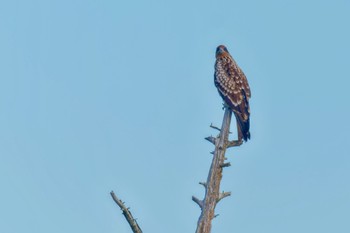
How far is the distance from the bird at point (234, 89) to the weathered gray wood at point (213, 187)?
84 cm

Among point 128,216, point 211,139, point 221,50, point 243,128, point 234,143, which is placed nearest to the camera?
point 128,216

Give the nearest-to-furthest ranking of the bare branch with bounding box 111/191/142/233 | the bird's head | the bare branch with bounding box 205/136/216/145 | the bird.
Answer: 1. the bare branch with bounding box 111/191/142/233
2. the bare branch with bounding box 205/136/216/145
3. the bird
4. the bird's head

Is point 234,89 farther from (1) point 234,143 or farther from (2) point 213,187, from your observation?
(2) point 213,187

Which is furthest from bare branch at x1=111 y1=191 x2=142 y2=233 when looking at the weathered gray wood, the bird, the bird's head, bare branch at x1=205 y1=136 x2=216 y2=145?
the bird's head

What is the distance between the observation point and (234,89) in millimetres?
18812

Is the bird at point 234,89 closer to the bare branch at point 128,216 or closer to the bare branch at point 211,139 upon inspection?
the bare branch at point 211,139

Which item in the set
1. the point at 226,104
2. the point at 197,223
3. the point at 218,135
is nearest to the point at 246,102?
the point at 226,104

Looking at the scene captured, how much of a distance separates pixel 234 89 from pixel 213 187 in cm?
354

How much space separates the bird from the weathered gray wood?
84cm

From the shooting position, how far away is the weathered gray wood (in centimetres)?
1593

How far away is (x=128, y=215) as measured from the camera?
1551 centimetres

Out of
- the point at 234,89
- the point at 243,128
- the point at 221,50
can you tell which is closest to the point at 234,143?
the point at 243,128

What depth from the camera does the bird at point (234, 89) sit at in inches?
698

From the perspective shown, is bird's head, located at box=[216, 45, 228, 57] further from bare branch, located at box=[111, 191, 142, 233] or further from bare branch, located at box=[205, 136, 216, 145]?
bare branch, located at box=[111, 191, 142, 233]
